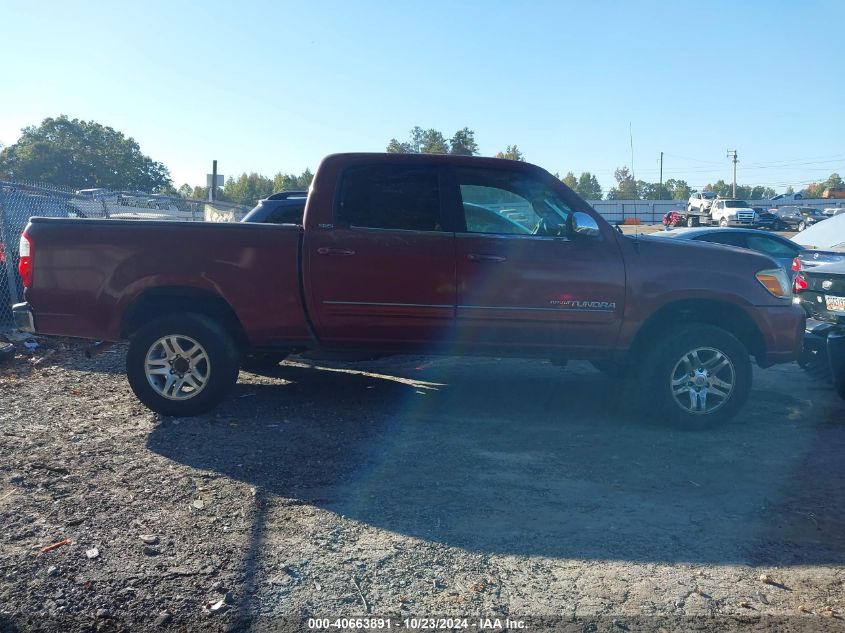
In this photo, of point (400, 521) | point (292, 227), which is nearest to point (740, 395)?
point (400, 521)

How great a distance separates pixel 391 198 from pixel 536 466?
2.39 metres

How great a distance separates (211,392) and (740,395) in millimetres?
4155

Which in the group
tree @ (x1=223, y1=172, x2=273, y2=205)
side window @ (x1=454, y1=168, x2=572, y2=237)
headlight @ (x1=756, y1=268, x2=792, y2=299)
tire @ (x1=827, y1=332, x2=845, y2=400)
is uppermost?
tree @ (x1=223, y1=172, x2=273, y2=205)

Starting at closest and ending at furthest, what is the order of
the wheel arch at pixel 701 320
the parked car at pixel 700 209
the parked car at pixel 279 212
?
the wheel arch at pixel 701 320, the parked car at pixel 279 212, the parked car at pixel 700 209

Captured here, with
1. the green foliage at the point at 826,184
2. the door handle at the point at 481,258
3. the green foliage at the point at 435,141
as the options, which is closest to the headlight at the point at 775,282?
the door handle at the point at 481,258

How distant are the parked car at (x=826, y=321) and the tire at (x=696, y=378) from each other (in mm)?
1396

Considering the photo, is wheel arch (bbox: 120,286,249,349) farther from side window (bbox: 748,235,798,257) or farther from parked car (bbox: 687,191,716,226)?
parked car (bbox: 687,191,716,226)

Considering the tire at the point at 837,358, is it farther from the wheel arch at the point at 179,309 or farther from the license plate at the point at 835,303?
the wheel arch at the point at 179,309

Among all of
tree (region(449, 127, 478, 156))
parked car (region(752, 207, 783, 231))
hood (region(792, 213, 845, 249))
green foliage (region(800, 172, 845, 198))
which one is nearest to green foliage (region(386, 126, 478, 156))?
tree (region(449, 127, 478, 156))

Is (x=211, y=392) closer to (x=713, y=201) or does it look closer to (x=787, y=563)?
(x=787, y=563)

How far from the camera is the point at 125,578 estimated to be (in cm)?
357

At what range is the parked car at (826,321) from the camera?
6996 mm

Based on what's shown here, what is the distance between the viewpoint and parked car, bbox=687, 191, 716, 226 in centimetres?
5031

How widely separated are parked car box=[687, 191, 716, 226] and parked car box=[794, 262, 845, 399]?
44.6m
